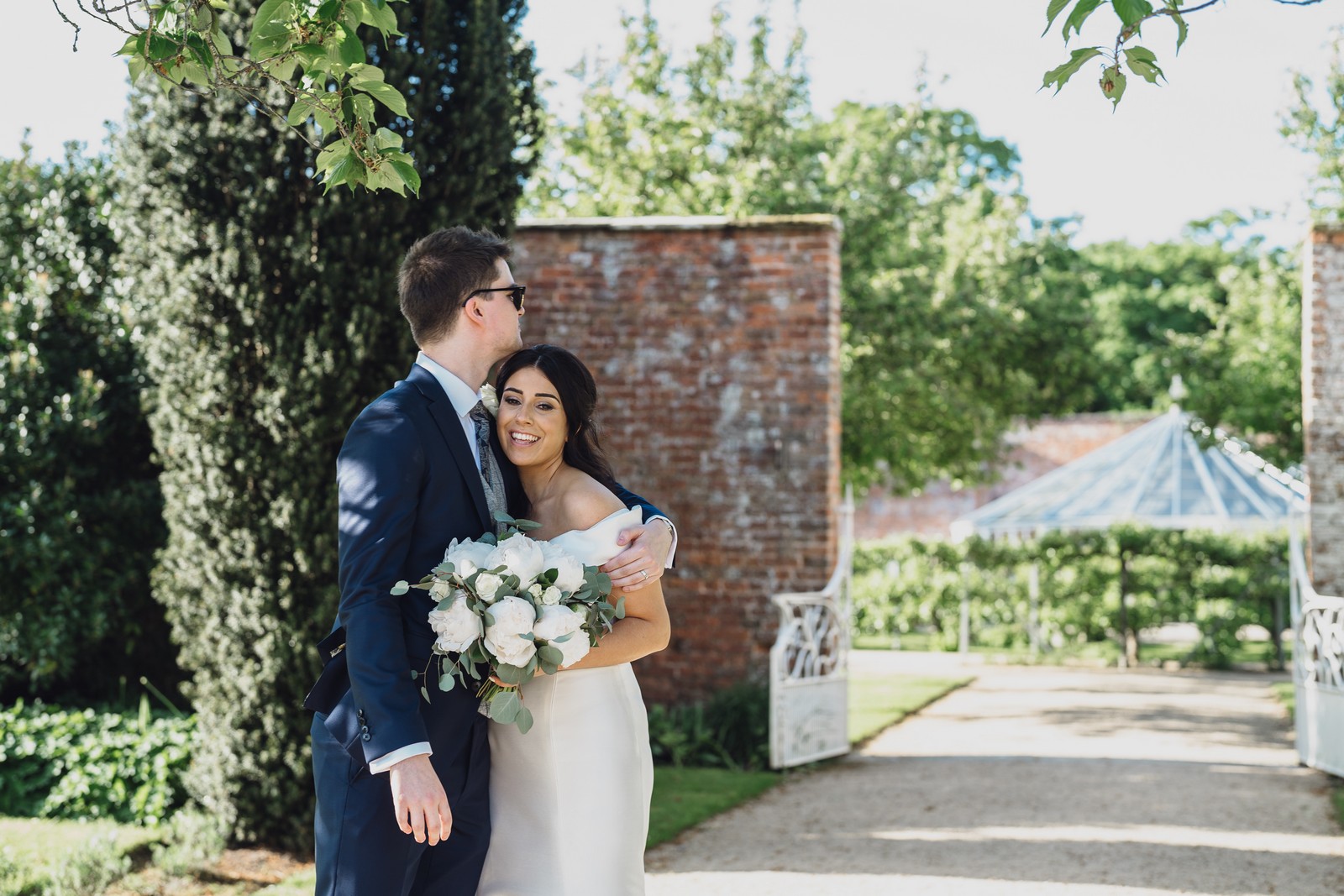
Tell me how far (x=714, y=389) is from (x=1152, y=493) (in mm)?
12508

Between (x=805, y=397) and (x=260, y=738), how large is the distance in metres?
4.64

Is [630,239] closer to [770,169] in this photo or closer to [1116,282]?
[770,169]

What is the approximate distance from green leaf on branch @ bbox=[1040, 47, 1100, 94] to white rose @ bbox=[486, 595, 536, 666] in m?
1.64

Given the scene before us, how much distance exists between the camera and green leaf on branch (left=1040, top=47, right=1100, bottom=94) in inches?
113

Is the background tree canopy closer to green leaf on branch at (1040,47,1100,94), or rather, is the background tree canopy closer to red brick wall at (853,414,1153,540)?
green leaf on branch at (1040,47,1100,94)

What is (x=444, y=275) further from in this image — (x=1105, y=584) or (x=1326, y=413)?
(x=1105, y=584)

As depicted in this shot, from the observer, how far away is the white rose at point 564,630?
112 inches

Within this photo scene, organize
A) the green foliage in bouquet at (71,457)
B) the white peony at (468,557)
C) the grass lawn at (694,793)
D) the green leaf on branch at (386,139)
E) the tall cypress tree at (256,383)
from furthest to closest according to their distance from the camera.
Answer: the green foliage in bouquet at (71,457) < the grass lawn at (694,793) < the tall cypress tree at (256,383) < the green leaf on branch at (386,139) < the white peony at (468,557)

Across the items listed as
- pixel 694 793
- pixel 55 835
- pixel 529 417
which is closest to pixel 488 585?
pixel 529 417

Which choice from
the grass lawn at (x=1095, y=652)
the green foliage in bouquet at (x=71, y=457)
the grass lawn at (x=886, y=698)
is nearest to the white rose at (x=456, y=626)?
the green foliage in bouquet at (x=71, y=457)

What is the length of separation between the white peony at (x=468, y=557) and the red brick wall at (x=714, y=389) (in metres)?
6.37

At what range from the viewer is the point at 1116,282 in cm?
4231

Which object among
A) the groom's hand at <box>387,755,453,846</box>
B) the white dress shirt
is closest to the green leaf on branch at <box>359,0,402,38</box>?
the white dress shirt

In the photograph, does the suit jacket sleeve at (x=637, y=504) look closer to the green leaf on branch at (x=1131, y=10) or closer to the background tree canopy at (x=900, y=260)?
the green leaf on branch at (x=1131, y=10)
